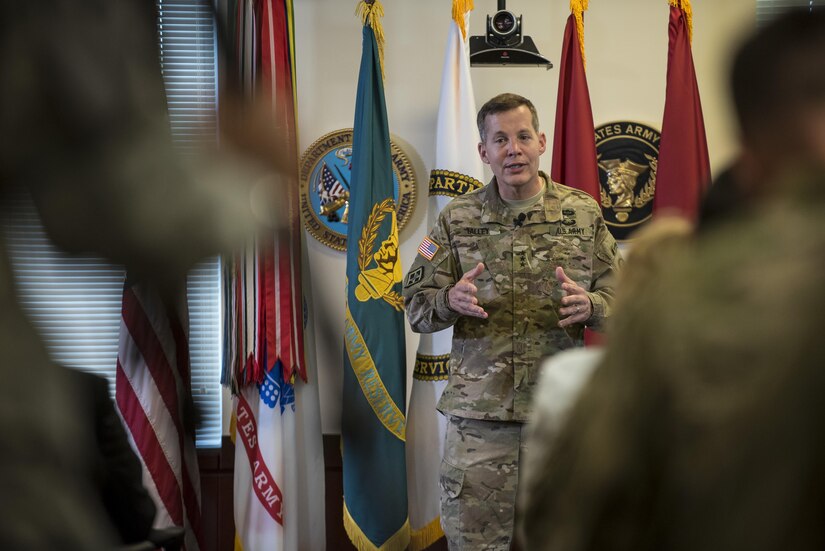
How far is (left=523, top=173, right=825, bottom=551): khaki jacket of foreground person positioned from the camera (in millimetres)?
493

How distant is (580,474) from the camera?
0.58m

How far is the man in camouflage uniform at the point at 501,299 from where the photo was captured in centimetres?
240

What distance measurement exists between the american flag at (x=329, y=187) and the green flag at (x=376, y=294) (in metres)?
0.37

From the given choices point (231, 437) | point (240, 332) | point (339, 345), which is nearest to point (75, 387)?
point (339, 345)

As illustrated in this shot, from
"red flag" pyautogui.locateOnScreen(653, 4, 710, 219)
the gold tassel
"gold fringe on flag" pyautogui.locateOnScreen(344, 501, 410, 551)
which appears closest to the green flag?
"gold fringe on flag" pyautogui.locateOnScreen(344, 501, 410, 551)

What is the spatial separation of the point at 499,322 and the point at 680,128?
1.37 meters

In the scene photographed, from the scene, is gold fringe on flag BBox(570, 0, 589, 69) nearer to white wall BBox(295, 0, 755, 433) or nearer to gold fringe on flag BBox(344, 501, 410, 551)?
white wall BBox(295, 0, 755, 433)

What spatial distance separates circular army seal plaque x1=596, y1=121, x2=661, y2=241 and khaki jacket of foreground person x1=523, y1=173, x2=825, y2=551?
3.08 metres

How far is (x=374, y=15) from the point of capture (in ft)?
10.6

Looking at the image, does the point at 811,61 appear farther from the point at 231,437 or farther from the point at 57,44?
the point at 231,437

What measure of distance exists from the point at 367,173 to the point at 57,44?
8.95 feet

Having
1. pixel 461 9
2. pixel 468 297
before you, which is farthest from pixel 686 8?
pixel 468 297

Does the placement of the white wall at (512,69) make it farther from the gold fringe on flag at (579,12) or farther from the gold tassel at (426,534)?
the gold tassel at (426,534)

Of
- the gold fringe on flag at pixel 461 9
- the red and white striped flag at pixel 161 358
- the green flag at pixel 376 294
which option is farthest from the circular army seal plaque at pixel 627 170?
the red and white striped flag at pixel 161 358
